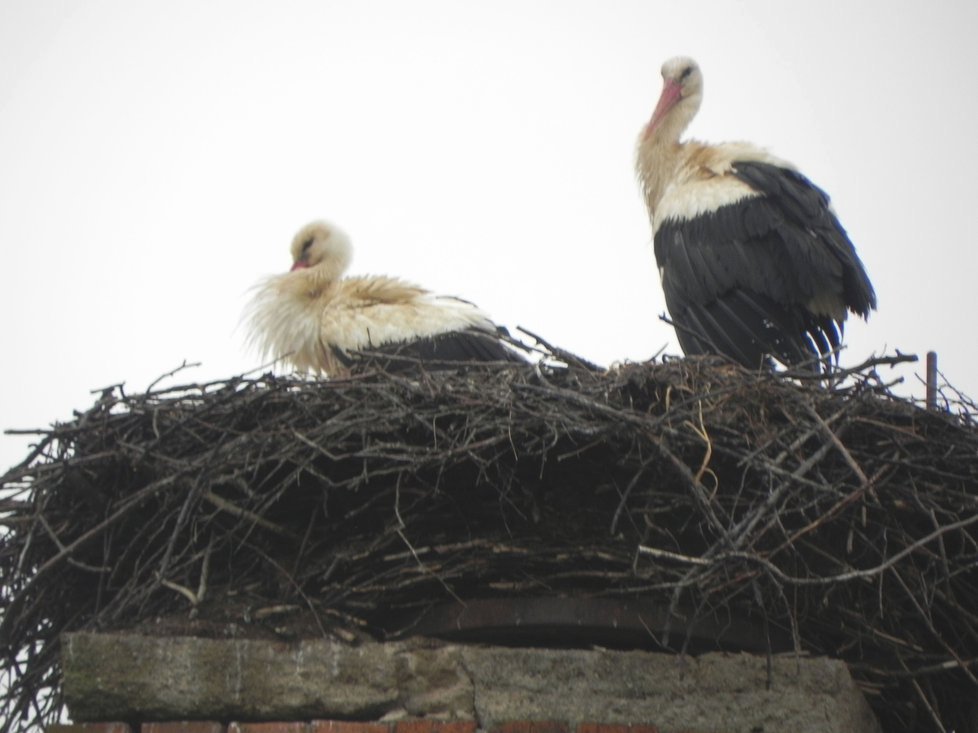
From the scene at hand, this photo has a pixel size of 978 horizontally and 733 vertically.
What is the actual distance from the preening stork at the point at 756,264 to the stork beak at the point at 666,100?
0.65 m

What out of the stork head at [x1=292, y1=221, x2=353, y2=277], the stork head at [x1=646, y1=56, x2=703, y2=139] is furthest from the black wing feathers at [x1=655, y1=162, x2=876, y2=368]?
the stork head at [x1=292, y1=221, x2=353, y2=277]

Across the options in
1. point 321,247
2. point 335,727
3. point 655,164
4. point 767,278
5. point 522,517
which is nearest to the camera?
point 335,727

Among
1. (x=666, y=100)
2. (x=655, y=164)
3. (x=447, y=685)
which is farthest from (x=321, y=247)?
(x=447, y=685)

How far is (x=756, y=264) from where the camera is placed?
522 centimetres

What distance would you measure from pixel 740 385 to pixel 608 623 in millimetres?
711

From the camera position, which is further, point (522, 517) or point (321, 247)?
point (321, 247)

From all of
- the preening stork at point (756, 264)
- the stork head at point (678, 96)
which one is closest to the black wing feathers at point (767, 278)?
the preening stork at point (756, 264)

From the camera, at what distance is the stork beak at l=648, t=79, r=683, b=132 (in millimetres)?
6258

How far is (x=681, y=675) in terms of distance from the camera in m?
3.03

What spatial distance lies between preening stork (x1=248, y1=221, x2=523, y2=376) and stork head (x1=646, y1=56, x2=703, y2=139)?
4.75ft

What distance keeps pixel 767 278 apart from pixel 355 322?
1522 mm

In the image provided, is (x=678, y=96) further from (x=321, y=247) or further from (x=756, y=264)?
(x=321, y=247)

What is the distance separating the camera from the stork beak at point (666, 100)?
626cm

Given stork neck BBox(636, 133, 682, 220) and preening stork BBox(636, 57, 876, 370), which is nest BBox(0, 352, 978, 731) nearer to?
preening stork BBox(636, 57, 876, 370)
